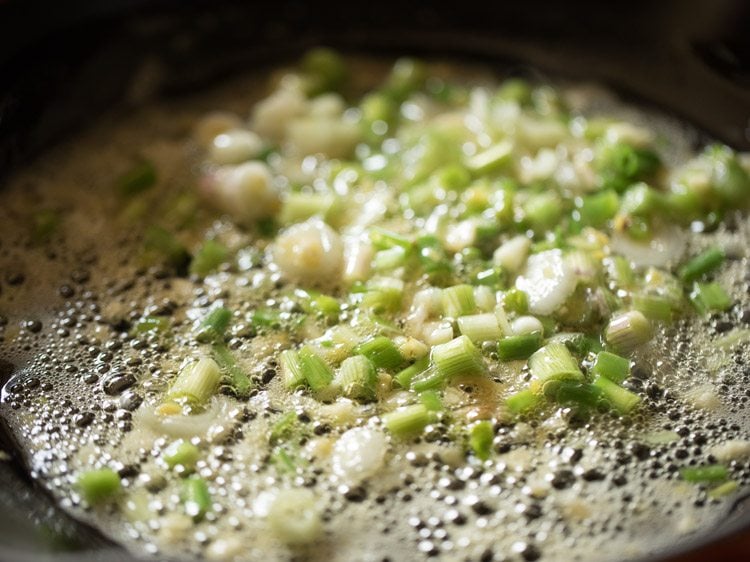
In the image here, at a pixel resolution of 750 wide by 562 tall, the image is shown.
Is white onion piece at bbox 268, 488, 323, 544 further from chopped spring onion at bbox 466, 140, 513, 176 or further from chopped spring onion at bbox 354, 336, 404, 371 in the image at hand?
chopped spring onion at bbox 466, 140, 513, 176

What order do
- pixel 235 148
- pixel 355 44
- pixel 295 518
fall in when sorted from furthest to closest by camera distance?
pixel 355 44
pixel 235 148
pixel 295 518

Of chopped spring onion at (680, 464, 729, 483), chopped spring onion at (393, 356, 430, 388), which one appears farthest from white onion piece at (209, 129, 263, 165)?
chopped spring onion at (680, 464, 729, 483)

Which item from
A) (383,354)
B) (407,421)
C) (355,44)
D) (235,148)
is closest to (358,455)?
(407,421)

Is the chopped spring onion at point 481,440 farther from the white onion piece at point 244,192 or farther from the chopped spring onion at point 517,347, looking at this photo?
the white onion piece at point 244,192

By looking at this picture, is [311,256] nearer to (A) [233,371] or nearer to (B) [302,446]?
(A) [233,371]

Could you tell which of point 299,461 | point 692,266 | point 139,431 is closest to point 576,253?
point 692,266

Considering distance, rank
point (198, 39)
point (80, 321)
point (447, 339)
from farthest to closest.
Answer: point (198, 39) → point (80, 321) → point (447, 339)

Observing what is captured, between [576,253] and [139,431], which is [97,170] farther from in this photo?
[576,253]
